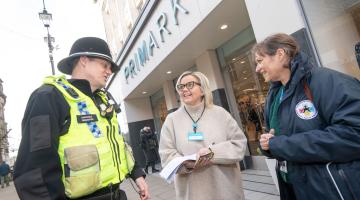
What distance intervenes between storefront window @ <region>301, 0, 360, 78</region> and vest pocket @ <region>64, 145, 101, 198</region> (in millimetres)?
3232

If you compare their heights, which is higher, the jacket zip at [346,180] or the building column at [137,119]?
the building column at [137,119]

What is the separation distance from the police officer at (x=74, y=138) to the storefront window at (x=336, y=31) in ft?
9.55

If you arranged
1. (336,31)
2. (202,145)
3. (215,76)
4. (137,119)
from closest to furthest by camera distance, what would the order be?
(202,145)
(336,31)
(215,76)
(137,119)

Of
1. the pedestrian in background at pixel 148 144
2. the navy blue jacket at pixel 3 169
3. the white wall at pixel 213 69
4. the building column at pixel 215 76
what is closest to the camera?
the building column at pixel 215 76

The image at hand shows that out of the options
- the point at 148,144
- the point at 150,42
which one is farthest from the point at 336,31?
the point at 148,144

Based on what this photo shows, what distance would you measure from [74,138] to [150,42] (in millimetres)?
7307

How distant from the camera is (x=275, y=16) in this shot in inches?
156

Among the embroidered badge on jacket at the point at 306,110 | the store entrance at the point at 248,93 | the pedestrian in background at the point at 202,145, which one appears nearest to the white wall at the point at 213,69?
the store entrance at the point at 248,93

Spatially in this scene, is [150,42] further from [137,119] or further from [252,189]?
[137,119]

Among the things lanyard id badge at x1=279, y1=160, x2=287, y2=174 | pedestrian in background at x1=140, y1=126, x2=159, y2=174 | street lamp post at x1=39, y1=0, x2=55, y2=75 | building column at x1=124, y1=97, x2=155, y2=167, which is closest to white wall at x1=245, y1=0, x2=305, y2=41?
lanyard id badge at x1=279, y1=160, x2=287, y2=174

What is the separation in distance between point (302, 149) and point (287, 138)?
4.6 inches

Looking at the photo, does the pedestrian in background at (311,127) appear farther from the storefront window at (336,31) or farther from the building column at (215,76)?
the building column at (215,76)

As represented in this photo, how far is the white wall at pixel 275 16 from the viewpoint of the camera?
3.66 metres

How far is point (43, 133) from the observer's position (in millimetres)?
1562
